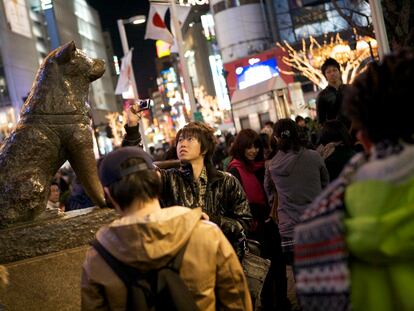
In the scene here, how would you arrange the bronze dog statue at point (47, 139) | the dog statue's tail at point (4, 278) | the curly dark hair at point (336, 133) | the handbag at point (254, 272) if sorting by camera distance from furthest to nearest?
1. the curly dark hair at point (336, 133)
2. the bronze dog statue at point (47, 139)
3. the dog statue's tail at point (4, 278)
4. the handbag at point (254, 272)

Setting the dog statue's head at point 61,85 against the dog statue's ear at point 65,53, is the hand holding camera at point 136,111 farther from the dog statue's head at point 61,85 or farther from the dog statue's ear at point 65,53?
the dog statue's ear at point 65,53

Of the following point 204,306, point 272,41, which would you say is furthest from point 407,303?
point 272,41

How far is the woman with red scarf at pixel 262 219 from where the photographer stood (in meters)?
6.30

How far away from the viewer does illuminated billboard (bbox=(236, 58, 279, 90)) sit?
53156mm

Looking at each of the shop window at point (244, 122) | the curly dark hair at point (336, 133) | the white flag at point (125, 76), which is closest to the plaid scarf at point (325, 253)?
the curly dark hair at point (336, 133)

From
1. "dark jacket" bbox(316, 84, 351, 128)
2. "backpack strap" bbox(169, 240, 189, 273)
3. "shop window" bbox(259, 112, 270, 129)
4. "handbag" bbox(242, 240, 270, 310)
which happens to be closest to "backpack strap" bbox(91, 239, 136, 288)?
"backpack strap" bbox(169, 240, 189, 273)

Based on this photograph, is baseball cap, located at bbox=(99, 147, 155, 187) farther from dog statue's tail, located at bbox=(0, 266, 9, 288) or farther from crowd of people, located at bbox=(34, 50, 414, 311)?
dog statue's tail, located at bbox=(0, 266, 9, 288)

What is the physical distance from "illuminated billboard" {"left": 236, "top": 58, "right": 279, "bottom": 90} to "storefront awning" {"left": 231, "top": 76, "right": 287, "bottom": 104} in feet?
33.3

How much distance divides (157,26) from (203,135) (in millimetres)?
14327

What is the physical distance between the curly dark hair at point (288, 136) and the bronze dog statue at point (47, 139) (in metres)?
1.90

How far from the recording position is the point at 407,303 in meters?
2.05

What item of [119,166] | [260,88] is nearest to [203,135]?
[119,166]

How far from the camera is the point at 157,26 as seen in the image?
18016 millimetres

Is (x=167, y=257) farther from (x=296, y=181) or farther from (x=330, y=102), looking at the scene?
(x=330, y=102)
